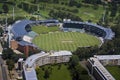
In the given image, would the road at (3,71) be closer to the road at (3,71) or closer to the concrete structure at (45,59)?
the road at (3,71)

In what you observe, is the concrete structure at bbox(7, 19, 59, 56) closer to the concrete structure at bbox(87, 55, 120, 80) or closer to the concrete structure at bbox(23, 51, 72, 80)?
the concrete structure at bbox(23, 51, 72, 80)

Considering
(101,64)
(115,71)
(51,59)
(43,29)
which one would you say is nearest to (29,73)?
(51,59)

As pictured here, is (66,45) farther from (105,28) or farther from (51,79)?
(51,79)

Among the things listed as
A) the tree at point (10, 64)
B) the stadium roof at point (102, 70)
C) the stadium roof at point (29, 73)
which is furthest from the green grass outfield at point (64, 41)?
the stadium roof at point (29, 73)

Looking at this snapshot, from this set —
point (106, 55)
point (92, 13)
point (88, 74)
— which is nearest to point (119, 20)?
point (92, 13)

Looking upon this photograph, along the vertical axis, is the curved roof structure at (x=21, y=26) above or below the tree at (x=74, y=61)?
above

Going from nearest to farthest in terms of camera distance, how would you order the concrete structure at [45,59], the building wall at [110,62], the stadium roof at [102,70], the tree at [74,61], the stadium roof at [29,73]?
the stadium roof at [29,73] → the stadium roof at [102,70] → the concrete structure at [45,59] → the tree at [74,61] → the building wall at [110,62]

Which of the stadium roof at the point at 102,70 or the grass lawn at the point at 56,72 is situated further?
the grass lawn at the point at 56,72
